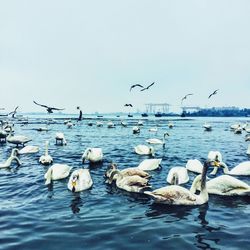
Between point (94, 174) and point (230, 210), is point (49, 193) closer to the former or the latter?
point (94, 174)

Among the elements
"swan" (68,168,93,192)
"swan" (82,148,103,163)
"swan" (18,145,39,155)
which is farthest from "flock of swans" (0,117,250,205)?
"swan" (18,145,39,155)

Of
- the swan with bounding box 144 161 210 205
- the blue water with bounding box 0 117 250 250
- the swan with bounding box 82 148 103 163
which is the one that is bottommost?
the blue water with bounding box 0 117 250 250

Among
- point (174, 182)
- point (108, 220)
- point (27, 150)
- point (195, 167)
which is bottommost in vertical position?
point (108, 220)

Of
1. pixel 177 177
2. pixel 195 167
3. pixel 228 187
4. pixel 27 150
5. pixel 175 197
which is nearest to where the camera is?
pixel 175 197

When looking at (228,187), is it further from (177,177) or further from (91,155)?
(91,155)

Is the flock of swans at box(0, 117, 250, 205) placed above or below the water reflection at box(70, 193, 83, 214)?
above

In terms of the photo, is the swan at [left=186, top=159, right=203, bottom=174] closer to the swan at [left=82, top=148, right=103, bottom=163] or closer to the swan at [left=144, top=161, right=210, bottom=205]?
the swan at [left=82, top=148, right=103, bottom=163]

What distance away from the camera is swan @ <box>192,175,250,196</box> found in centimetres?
1356

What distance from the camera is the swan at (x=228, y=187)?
13.6 m

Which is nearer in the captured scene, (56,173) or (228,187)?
(228,187)

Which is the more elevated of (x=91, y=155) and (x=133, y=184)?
(x=91, y=155)

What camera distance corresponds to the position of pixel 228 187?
44.9 ft

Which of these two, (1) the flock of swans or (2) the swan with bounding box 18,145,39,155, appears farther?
(2) the swan with bounding box 18,145,39,155

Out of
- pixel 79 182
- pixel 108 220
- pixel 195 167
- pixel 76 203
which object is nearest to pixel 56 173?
pixel 79 182
